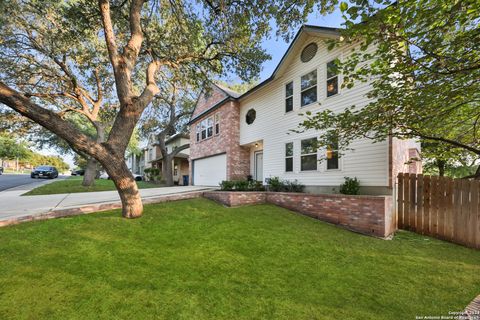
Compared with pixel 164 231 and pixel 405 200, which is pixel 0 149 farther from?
pixel 405 200

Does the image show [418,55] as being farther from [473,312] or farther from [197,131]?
[197,131]

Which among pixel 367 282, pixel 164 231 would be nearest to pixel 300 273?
pixel 367 282

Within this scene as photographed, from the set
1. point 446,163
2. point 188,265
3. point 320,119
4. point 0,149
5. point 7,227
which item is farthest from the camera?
point 0,149

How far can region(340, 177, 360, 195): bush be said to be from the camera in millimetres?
7013

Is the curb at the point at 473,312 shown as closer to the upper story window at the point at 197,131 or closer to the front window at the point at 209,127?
the front window at the point at 209,127

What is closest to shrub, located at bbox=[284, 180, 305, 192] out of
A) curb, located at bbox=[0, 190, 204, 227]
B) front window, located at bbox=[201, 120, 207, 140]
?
curb, located at bbox=[0, 190, 204, 227]

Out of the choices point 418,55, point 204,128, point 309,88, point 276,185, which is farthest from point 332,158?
point 204,128

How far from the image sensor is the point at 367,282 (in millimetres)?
3447

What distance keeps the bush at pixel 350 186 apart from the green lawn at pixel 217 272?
1.79 meters

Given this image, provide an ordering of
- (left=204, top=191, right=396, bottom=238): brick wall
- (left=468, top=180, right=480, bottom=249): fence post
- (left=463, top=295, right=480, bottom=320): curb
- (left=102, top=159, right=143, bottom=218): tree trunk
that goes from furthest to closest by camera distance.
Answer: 1. (left=204, top=191, right=396, bottom=238): brick wall
2. (left=102, top=159, right=143, bottom=218): tree trunk
3. (left=468, top=180, right=480, bottom=249): fence post
4. (left=463, top=295, right=480, bottom=320): curb

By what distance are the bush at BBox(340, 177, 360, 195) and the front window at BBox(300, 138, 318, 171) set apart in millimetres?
1687

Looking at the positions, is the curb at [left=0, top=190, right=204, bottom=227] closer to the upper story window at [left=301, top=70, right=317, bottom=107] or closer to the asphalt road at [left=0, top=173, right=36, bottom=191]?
the upper story window at [left=301, top=70, right=317, bottom=107]

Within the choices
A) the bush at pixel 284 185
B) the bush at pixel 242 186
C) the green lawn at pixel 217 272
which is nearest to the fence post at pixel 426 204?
the green lawn at pixel 217 272

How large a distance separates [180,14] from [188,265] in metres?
9.07
